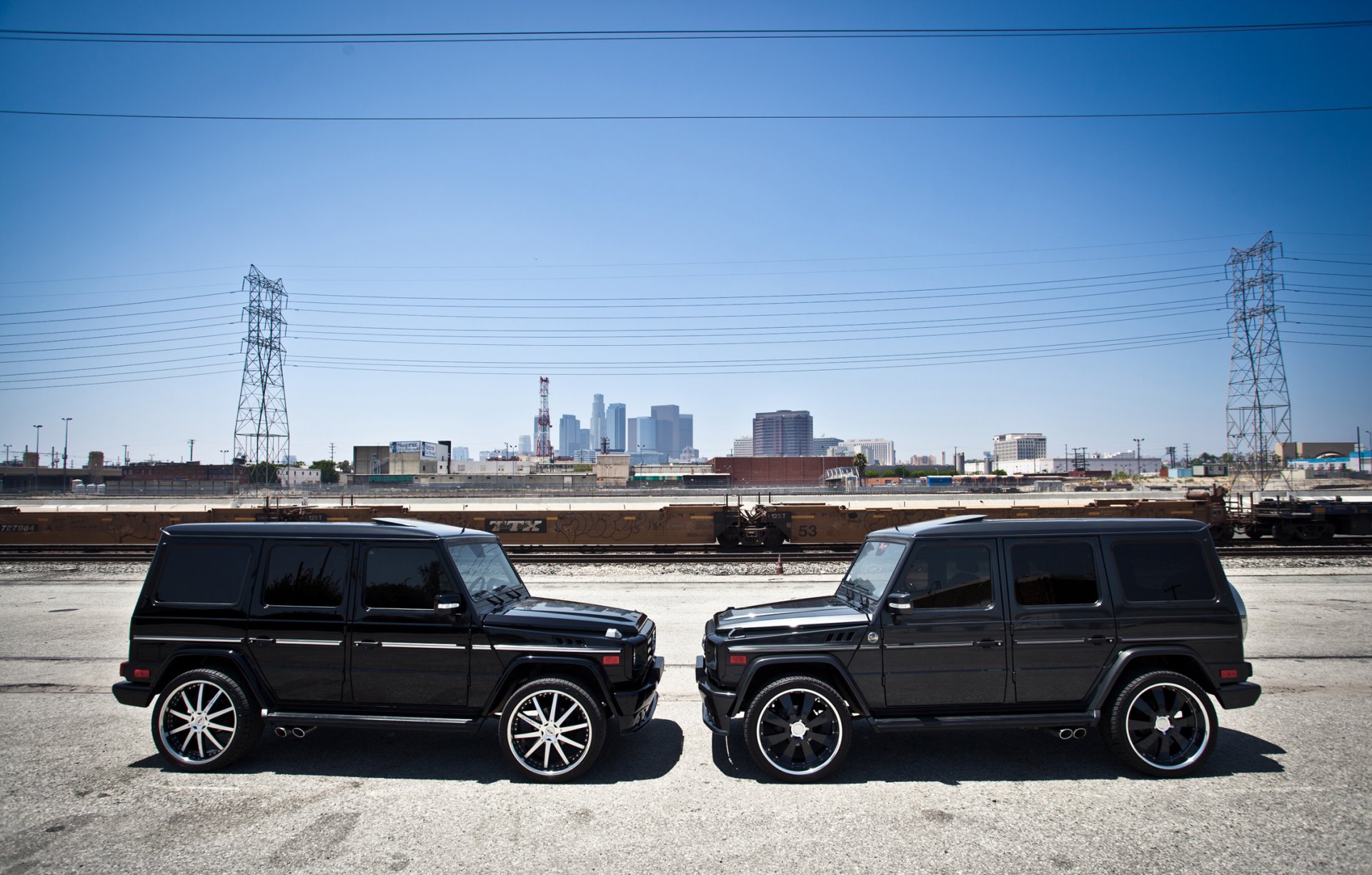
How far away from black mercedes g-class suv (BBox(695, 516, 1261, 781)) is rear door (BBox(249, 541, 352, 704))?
307 cm

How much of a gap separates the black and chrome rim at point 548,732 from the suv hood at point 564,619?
0.52 metres

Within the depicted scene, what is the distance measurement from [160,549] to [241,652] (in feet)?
3.82

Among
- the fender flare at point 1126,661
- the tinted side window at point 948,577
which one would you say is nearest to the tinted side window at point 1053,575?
the tinted side window at point 948,577

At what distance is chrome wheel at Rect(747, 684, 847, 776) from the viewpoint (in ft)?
16.7

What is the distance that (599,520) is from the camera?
22484mm

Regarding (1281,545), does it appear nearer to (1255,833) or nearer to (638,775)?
(1255,833)

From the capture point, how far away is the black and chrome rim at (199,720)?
534 cm

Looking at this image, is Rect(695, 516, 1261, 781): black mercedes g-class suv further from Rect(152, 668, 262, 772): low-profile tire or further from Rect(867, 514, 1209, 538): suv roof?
Rect(152, 668, 262, 772): low-profile tire

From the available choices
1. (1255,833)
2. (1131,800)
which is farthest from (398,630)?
(1255,833)

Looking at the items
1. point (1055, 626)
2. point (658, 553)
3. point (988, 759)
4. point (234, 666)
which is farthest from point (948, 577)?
point (658, 553)

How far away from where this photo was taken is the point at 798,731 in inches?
203

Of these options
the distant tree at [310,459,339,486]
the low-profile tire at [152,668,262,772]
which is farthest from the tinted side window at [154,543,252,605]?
the distant tree at [310,459,339,486]

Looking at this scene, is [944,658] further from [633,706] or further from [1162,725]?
[633,706]

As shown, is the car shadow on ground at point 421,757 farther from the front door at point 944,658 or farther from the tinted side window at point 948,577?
the tinted side window at point 948,577
